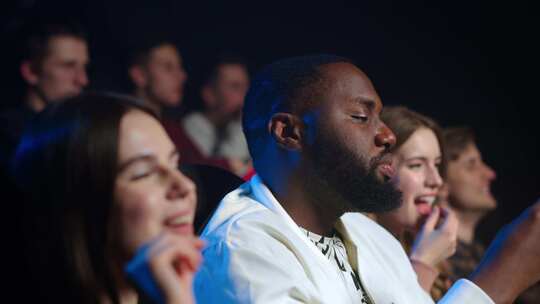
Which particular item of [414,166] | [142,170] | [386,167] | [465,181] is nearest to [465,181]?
[465,181]

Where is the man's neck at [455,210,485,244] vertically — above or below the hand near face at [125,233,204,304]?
below

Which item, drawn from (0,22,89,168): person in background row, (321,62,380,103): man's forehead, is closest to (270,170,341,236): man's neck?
(321,62,380,103): man's forehead

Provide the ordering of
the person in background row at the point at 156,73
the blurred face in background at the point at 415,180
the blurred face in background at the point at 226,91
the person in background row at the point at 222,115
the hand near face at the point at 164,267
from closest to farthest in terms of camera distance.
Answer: the hand near face at the point at 164,267, the blurred face in background at the point at 415,180, the person in background row at the point at 156,73, the person in background row at the point at 222,115, the blurred face in background at the point at 226,91

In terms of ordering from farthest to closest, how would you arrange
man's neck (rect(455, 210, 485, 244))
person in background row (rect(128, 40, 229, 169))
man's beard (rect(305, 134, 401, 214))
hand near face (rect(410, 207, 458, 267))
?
person in background row (rect(128, 40, 229, 169)), man's neck (rect(455, 210, 485, 244)), hand near face (rect(410, 207, 458, 267)), man's beard (rect(305, 134, 401, 214))

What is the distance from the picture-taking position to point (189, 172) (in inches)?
68.3

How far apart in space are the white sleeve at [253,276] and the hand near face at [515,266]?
1.31 feet

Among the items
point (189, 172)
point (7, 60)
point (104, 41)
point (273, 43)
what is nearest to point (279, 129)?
point (189, 172)

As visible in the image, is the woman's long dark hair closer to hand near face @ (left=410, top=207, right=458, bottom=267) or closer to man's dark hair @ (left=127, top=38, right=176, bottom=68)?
hand near face @ (left=410, top=207, right=458, bottom=267)

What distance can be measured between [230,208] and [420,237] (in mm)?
811

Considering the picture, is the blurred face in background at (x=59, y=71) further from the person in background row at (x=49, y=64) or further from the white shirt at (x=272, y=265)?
the white shirt at (x=272, y=265)

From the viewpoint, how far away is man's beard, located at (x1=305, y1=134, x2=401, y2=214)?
5.56 ft

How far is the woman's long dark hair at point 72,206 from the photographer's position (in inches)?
45.3

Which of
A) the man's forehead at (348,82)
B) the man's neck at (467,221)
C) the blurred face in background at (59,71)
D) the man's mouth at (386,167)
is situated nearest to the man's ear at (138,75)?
the blurred face in background at (59,71)

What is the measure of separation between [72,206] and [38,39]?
198 centimetres
